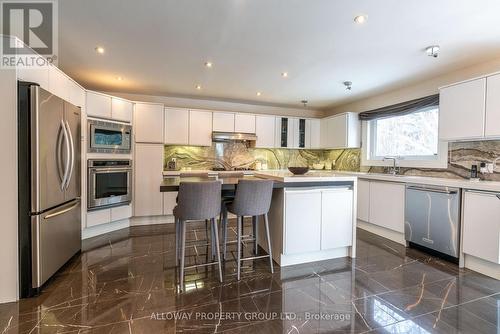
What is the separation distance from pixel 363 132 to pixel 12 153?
5309 mm

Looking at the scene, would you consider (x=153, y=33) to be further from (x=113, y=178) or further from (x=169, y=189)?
(x=113, y=178)

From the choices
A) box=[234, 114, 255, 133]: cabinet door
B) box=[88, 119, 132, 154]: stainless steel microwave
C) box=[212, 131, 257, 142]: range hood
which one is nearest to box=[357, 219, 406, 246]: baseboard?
box=[212, 131, 257, 142]: range hood

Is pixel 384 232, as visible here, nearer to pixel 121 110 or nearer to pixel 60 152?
pixel 60 152

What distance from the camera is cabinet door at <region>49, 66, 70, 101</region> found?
2629 mm

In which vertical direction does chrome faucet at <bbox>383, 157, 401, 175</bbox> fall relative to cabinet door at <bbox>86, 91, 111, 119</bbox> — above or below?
below

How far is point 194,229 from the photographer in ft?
13.7

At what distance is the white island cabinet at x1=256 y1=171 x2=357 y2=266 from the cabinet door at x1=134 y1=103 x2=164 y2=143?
8.75ft

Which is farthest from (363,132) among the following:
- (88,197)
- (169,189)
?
(88,197)

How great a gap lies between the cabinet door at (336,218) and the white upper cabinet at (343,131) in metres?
2.41

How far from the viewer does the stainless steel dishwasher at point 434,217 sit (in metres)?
2.89

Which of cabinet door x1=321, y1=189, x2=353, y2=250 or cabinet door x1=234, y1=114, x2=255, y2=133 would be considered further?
cabinet door x1=234, y1=114, x2=255, y2=133

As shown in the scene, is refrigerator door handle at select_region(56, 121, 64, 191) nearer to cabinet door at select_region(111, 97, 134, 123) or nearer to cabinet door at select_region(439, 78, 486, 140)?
cabinet door at select_region(111, 97, 134, 123)

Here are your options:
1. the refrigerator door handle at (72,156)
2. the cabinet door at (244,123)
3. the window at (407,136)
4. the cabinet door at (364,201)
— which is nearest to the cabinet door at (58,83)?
the refrigerator door handle at (72,156)

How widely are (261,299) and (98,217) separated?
2.92m
